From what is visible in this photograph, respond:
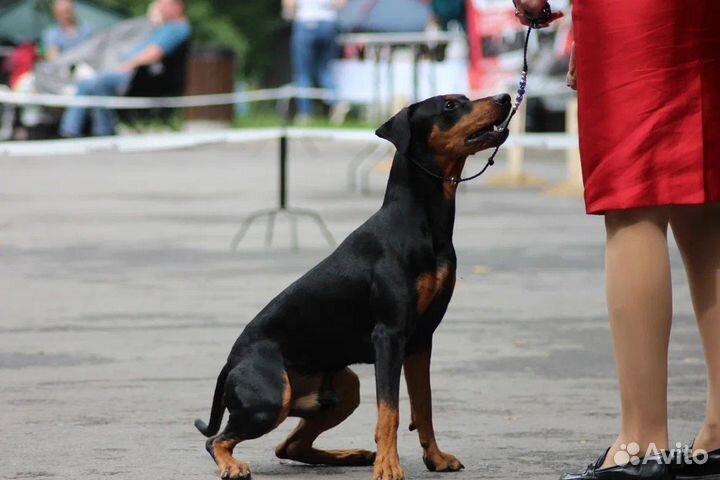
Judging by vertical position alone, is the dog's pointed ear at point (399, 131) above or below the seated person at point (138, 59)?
above

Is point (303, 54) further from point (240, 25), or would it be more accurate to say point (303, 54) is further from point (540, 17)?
point (540, 17)

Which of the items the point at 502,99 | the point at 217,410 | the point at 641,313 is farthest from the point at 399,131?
the point at 217,410

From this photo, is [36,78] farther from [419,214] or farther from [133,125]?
[419,214]

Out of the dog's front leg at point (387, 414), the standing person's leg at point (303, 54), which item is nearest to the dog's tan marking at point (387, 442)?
the dog's front leg at point (387, 414)

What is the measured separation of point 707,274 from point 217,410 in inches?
55.0

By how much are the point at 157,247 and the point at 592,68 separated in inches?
263

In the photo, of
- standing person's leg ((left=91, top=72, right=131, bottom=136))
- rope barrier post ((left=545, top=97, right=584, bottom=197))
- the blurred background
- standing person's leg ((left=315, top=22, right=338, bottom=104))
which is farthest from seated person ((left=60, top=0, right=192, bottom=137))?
rope barrier post ((left=545, top=97, right=584, bottom=197))

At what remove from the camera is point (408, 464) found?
4684 millimetres

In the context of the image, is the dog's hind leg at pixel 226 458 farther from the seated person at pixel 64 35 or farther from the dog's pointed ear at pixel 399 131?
the seated person at pixel 64 35

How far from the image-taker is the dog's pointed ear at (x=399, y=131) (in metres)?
4.46

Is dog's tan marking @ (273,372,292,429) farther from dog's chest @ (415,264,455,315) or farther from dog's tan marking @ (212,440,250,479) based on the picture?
dog's chest @ (415,264,455,315)

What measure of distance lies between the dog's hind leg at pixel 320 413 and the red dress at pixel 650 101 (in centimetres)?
93

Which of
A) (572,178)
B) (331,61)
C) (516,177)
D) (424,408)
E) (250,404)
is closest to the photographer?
(250,404)

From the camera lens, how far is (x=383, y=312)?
14.3 feet
